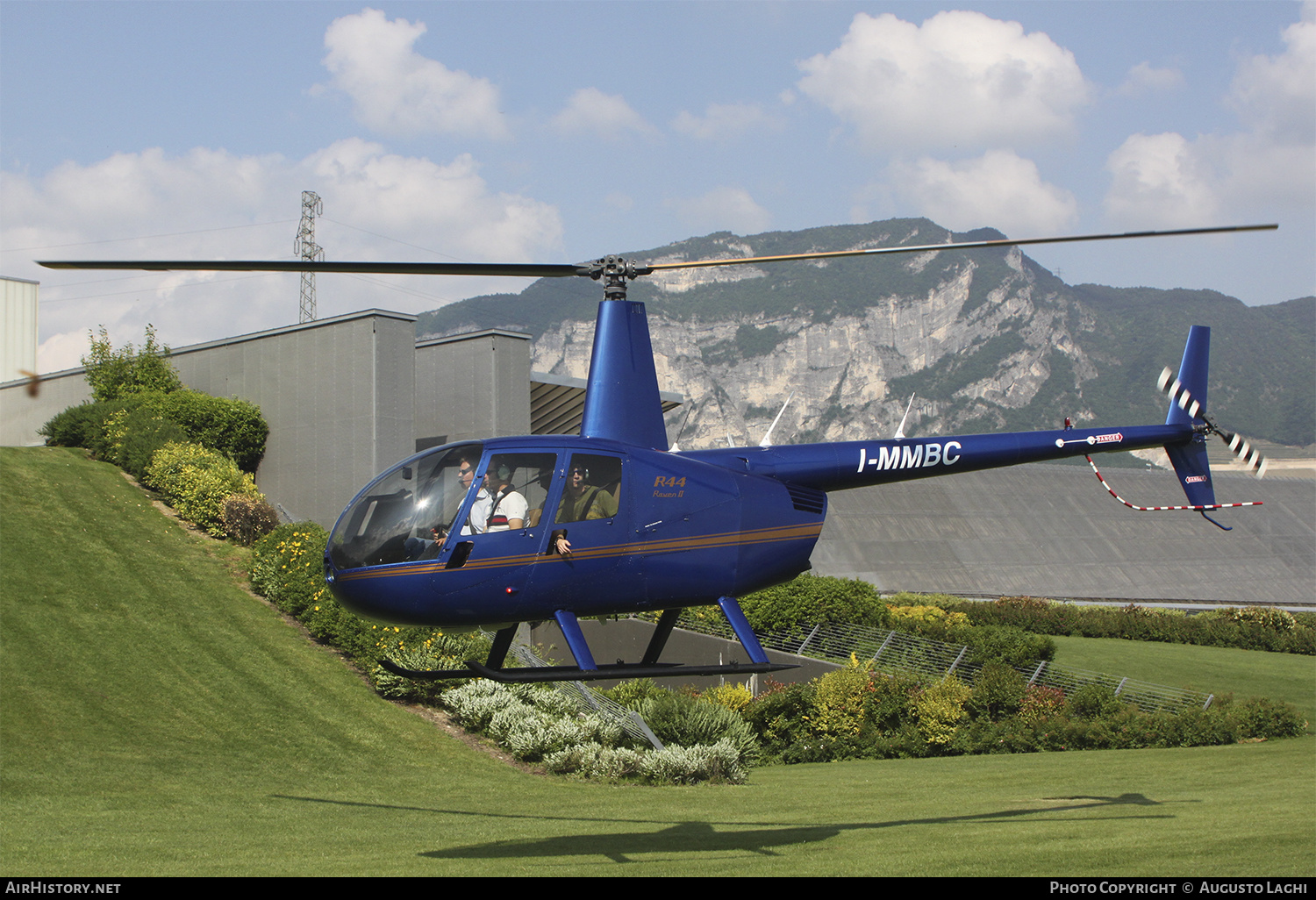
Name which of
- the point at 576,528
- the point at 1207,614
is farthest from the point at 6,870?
the point at 1207,614

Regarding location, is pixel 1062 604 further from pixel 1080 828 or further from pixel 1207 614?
pixel 1080 828

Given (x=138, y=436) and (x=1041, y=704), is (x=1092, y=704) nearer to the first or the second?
(x=1041, y=704)

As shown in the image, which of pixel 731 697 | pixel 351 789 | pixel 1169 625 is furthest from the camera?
pixel 1169 625

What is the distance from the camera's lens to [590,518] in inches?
335

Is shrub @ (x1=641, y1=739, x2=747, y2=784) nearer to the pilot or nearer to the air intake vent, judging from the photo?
the air intake vent

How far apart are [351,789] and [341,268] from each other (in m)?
10.7

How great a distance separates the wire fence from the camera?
22.1 m

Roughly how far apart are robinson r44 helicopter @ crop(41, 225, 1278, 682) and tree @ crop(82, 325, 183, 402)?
24.2m

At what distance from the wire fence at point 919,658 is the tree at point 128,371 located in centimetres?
1658

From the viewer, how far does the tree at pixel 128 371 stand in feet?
97.9

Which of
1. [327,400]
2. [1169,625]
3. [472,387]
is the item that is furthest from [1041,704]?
[327,400]

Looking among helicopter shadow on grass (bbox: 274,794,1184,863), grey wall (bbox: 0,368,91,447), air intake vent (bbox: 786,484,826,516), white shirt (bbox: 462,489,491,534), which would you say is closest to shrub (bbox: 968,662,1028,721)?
helicopter shadow on grass (bbox: 274,794,1184,863)

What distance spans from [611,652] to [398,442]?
6.90 meters

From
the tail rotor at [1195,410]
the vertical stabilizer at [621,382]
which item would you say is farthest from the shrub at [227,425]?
the tail rotor at [1195,410]
